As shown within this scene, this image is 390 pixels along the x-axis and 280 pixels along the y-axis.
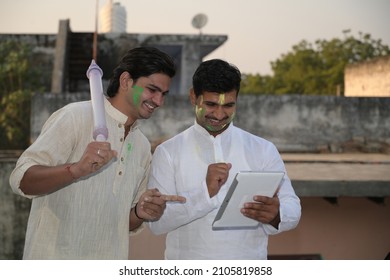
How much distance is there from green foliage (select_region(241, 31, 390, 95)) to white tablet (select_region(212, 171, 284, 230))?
93.3 feet

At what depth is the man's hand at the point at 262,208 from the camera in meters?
2.90

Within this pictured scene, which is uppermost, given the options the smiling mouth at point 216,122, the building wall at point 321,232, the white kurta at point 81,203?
the smiling mouth at point 216,122

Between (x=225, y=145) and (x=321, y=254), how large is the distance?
398cm

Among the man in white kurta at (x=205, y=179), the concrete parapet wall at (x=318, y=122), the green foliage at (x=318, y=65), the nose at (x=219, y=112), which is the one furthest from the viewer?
the green foliage at (x=318, y=65)

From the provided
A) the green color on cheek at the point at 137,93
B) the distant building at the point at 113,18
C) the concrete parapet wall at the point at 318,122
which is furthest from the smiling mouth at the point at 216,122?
the distant building at the point at 113,18

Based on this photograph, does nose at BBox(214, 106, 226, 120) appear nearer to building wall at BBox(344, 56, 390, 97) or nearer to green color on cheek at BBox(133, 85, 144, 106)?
green color on cheek at BBox(133, 85, 144, 106)

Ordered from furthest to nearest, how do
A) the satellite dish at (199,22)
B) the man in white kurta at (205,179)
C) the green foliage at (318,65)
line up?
1. the green foliage at (318,65)
2. the satellite dish at (199,22)
3. the man in white kurta at (205,179)

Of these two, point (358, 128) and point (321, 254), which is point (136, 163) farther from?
point (358, 128)

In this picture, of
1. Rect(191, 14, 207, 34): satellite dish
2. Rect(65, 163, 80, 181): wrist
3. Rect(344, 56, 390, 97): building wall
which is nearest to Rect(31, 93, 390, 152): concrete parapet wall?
Rect(344, 56, 390, 97): building wall

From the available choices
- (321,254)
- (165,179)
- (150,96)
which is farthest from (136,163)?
(321,254)

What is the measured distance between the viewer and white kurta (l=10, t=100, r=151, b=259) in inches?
111

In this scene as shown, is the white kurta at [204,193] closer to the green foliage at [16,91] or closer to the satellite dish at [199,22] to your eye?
the green foliage at [16,91]

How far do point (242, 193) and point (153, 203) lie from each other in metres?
0.44

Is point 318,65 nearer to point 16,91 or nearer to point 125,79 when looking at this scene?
point 16,91
